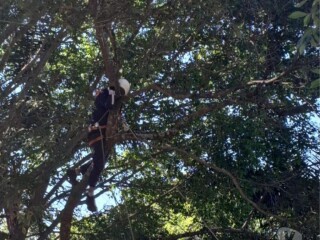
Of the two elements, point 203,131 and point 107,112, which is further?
point 203,131

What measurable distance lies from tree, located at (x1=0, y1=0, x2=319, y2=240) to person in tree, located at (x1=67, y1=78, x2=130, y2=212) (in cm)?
17

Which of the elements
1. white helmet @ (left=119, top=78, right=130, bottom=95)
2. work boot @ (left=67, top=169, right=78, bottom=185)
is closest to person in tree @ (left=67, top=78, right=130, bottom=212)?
white helmet @ (left=119, top=78, right=130, bottom=95)

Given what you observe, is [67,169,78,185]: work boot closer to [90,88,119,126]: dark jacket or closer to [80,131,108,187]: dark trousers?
[80,131,108,187]: dark trousers

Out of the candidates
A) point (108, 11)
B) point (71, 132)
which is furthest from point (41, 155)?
point (108, 11)

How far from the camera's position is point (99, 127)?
22.8 ft

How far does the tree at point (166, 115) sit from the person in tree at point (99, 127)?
0.17 metres

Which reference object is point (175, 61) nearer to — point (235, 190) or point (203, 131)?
point (203, 131)

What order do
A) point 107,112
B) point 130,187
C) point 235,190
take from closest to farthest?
1. point 107,112
2. point 235,190
3. point 130,187

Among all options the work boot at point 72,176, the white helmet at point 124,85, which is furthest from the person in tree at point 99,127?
the work boot at point 72,176

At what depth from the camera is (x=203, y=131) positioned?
8414mm

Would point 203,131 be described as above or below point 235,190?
above

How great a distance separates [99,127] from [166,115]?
1487 mm

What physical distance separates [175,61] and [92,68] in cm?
116

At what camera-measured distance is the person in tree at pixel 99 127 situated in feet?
22.4
